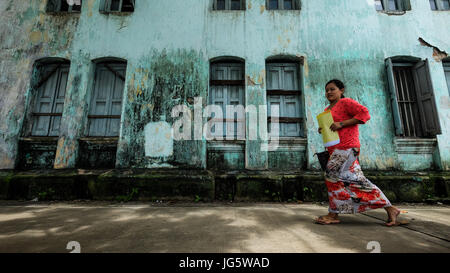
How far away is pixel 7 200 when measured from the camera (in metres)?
3.38

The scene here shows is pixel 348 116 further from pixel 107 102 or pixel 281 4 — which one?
pixel 107 102

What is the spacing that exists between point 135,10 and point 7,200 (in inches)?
174

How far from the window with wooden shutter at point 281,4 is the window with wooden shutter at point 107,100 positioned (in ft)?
12.0

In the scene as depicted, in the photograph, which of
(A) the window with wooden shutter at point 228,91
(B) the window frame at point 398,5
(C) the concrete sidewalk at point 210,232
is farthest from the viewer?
(B) the window frame at point 398,5

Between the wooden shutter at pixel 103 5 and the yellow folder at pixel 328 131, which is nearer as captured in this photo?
the yellow folder at pixel 328 131

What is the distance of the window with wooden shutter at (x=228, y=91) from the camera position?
4197 mm

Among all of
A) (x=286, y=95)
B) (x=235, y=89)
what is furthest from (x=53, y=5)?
(x=286, y=95)

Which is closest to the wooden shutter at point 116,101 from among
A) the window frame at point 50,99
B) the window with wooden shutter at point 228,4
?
the window frame at point 50,99

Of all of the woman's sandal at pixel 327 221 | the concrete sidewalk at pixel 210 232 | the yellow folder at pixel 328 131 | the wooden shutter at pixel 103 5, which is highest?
the wooden shutter at pixel 103 5

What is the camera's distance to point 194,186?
3385mm

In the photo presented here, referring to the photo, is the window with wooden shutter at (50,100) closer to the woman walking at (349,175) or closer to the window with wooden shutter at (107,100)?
the window with wooden shutter at (107,100)

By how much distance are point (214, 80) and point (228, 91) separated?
39 cm

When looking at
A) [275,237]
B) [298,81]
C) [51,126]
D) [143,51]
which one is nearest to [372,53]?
[298,81]

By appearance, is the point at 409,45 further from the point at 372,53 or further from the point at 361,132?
the point at 361,132
